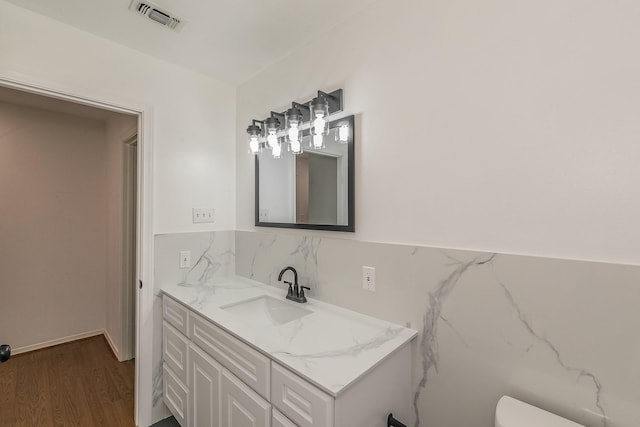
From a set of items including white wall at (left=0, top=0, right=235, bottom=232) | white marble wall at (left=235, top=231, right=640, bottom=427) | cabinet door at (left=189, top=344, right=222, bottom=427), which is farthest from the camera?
white wall at (left=0, top=0, right=235, bottom=232)

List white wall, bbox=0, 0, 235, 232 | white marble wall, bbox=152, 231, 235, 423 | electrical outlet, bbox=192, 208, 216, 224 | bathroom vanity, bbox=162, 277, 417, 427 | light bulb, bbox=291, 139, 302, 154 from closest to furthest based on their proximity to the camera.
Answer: bathroom vanity, bbox=162, 277, 417, 427, white wall, bbox=0, 0, 235, 232, light bulb, bbox=291, 139, 302, 154, white marble wall, bbox=152, 231, 235, 423, electrical outlet, bbox=192, 208, 216, 224

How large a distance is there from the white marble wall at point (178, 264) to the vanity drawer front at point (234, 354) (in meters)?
0.53

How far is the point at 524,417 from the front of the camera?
0.92 meters

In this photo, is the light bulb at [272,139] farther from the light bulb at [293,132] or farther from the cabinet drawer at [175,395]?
the cabinet drawer at [175,395]

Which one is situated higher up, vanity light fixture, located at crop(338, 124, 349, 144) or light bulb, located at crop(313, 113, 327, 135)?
light bulb, located at crop(313, 113, 327, 135)

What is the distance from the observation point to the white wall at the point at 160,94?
1.52 meters

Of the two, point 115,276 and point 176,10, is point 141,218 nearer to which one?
point 176,10

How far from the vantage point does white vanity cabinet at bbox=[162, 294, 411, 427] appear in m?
0.97

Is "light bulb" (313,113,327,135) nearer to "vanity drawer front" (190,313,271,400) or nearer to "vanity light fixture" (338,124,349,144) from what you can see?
"vanity light fixture" (338,124,349,144)

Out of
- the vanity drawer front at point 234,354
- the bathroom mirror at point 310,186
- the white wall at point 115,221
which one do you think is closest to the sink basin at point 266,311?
the vanity drawer front at point 234,354

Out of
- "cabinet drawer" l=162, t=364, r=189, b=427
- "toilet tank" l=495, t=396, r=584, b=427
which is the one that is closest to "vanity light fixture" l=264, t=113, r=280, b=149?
"cabinet drawer" l=162, t=364, r=189, b=427

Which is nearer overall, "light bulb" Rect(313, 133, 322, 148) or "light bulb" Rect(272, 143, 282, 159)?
"light bulb" Rect(313, 133, 322, 148)

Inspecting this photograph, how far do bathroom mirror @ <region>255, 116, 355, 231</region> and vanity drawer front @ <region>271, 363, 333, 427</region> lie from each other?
75 cm

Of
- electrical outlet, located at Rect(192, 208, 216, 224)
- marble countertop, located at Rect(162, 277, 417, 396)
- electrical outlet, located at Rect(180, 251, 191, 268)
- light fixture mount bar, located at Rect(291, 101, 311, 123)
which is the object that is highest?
light fixture mount bar, located at Rect(291, 101, 311, 123)
